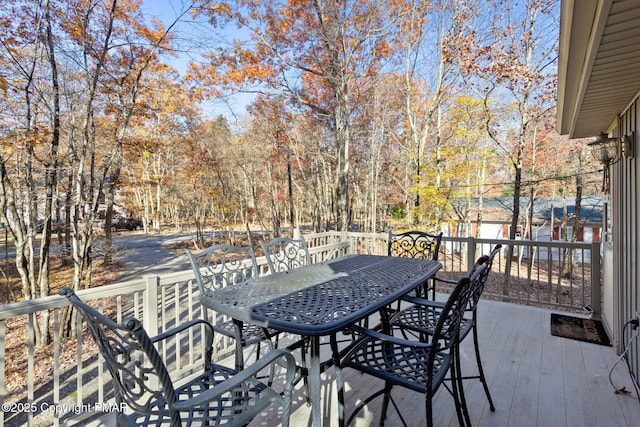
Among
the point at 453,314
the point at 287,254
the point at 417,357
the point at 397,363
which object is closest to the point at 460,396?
the point at 417,357

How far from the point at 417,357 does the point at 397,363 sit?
0.13 metres

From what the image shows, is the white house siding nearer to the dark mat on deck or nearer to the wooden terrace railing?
the dark mat on deck

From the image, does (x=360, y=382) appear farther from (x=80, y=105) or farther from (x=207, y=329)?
(x=80, y=105)

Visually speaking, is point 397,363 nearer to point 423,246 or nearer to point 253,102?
point 423,246

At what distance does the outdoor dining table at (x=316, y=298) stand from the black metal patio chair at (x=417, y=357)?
167 millimetres

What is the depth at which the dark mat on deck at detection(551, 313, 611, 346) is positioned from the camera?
10.2ft

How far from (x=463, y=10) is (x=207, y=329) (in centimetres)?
854

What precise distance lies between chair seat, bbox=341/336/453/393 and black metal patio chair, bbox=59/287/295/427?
47 cm

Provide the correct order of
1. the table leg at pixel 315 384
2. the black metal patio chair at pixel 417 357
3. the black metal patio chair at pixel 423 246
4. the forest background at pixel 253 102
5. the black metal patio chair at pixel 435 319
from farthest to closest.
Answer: the forest background at pixel 253 102
the black metal patio chair at pixel 423 246
the black metal patio chair at pixel 435 319
the table leg at pixel 315 384
the black metal patio chair at pixel 417 357

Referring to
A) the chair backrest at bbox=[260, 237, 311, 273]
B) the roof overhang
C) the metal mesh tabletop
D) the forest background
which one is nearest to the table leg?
the metal mesh tabletop

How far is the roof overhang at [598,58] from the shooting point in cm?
137

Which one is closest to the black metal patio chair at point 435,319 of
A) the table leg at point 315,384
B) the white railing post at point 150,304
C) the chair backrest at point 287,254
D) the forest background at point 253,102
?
the table leg at point 315,384

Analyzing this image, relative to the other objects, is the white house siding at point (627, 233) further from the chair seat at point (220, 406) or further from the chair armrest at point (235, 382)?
the chair seat at point (220, 406)

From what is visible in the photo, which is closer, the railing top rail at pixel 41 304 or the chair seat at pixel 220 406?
the chair seat at pixel 220 406
